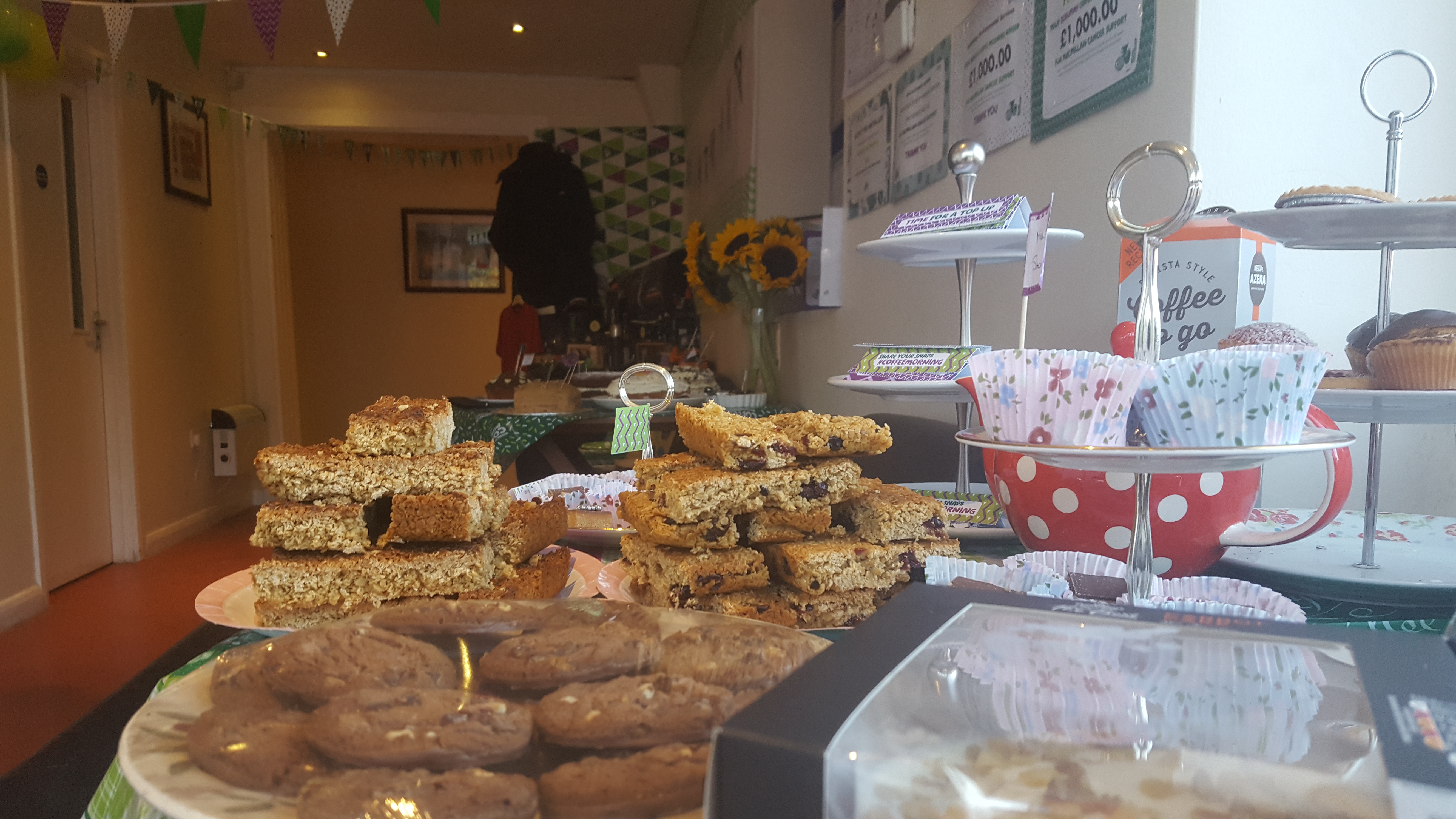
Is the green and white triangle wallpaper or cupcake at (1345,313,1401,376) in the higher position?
the green and white triangle wallpaper

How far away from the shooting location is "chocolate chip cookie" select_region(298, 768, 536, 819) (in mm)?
344

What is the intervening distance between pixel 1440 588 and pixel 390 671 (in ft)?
2.84

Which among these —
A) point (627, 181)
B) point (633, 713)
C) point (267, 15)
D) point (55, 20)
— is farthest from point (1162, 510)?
point (627, 181)

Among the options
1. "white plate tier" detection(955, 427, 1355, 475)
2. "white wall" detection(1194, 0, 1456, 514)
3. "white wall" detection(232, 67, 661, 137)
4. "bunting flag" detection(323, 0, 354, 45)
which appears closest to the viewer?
"white plate tier" detection(955, 427, 1355, 475)

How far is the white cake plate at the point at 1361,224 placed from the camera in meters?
0.67

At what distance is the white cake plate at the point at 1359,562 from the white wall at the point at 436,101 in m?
5.58

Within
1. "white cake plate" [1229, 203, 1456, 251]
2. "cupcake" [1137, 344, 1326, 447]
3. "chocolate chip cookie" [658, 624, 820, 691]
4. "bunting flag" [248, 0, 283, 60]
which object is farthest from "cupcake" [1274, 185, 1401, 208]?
"bunting flag" [248, 0, 283, 60]

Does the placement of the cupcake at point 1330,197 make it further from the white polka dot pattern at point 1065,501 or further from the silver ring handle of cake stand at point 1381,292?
the white polka dot pattern at point 1065,501

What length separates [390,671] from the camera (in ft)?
1.47

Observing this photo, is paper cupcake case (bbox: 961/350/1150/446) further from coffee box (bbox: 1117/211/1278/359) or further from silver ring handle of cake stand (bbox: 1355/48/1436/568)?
coffee box (bbox: 1117/211/1278/359)

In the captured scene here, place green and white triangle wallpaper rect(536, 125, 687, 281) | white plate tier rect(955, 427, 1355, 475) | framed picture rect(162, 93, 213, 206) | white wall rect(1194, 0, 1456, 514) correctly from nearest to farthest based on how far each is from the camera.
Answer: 1. white plate tier rect(955, 427, 1355, 475)
2. white wall rect(1194, 0, 1456, 514)
3. framed picture rect(162, 93, 213, 206)
4. green and white triangle wallpaper rect(536, 125, 687, 281)

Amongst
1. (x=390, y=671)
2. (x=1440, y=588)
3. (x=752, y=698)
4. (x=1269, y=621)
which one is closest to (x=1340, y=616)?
(x=1440, y=588)

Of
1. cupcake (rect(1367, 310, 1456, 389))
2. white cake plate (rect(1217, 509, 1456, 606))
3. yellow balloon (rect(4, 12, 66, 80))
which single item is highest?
yellow balloon (rect(4, 12, 66, 80))

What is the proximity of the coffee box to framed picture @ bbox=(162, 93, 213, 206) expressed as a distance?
5.41 m
